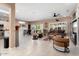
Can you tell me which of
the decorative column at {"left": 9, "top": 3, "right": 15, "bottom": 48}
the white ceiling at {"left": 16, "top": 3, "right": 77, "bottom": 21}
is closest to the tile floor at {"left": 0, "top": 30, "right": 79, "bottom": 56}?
the decorative column at {"left": 9, "top": 3, "right": 15, "bottom": 48}

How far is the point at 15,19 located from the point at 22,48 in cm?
94

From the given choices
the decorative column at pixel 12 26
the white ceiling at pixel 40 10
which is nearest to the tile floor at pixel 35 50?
the decorative column at pixel 12 26

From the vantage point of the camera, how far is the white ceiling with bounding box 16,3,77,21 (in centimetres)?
324

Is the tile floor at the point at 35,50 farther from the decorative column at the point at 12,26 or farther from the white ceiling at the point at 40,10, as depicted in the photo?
the white ceiling at the point at 40,10

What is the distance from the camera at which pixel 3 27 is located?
361 cm

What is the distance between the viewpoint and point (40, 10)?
3.37 metres

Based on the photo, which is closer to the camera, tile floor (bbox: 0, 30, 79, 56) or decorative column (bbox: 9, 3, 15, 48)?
tile floor (bbox: 0, 30, 79, 56)

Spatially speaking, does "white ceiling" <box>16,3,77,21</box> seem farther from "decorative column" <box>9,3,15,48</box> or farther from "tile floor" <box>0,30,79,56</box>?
"tile floor" <box>0,30,79,56</box>

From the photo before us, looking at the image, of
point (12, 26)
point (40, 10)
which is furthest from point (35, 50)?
point (40, 10)

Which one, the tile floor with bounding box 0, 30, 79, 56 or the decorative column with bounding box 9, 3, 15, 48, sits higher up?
the decorative column with bounding box 9, 3, 15, 48

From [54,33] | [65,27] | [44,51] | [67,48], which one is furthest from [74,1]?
[44,51]

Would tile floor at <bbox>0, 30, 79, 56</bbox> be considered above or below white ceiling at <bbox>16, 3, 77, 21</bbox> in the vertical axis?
below

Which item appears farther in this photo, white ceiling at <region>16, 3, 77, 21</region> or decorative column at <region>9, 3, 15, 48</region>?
decorative column at <region>9, 3, 15, 48</region>

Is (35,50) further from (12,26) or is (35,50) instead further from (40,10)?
(40,10)
